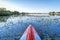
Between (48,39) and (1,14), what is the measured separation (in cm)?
619

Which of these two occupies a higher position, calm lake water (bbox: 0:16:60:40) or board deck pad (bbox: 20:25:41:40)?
board deck pad (bbox: 20:25:41:40)

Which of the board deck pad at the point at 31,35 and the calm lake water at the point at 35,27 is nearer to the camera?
the board deck pad at the point at 31,35

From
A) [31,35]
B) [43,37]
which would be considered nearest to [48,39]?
[43,37]

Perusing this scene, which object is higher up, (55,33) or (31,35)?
(31,35)

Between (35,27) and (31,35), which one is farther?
(35,27)

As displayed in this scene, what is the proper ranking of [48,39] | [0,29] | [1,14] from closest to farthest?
[48,39], [0,29], [1,14]

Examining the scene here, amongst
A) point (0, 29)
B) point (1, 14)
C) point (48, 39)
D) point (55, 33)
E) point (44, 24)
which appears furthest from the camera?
point (1, 14)

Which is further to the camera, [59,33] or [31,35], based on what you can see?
[59,33]

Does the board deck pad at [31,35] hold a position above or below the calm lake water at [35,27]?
above

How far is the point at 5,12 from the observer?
10484 mm

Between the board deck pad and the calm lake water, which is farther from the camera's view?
the calm lake water

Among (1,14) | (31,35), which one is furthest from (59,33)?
(1,14)

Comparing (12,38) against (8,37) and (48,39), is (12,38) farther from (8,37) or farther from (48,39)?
(48,39)

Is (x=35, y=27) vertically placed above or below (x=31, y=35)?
below
